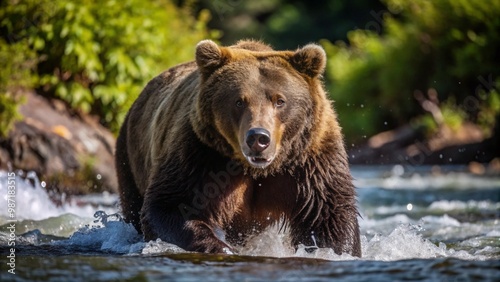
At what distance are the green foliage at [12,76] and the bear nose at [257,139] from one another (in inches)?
230

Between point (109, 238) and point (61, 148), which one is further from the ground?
point (61, 148)

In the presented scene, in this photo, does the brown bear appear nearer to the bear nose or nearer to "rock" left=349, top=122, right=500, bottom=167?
the bear nose

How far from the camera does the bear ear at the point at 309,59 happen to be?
5316 millimetres

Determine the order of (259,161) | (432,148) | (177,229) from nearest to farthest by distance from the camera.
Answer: (259,161) < (177,229) < (432,148)

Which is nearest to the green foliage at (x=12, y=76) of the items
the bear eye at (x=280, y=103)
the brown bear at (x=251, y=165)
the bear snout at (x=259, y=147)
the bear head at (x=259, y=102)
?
the brown bear at (x=251, y=165)

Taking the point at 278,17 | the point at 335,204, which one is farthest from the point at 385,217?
the point at 278,17

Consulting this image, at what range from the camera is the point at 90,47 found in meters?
11.1

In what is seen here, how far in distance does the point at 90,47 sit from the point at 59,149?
1.58 m

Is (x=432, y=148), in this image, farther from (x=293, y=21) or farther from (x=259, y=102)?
(x=293, y=21)

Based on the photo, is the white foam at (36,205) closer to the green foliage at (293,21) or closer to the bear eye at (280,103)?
the bear eye at (280,103)

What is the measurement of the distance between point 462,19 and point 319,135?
14.5m

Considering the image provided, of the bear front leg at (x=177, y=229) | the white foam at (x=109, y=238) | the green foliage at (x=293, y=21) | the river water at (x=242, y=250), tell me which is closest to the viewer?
the river water at (x=242, y=250)

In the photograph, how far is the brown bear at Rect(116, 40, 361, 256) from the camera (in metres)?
5.12

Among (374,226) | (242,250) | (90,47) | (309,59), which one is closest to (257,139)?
(309,59)
